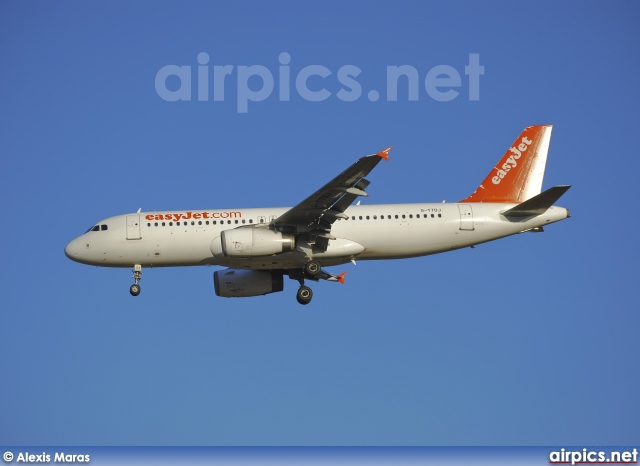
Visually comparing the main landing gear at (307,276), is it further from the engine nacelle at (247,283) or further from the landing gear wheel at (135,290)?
the landing gear wheel at (135,290)

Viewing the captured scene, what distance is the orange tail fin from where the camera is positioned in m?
55.6

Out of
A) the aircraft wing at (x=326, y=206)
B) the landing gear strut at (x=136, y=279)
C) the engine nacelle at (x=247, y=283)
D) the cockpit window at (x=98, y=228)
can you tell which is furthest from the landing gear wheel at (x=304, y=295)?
the cockpit window at (x=98, y=228)

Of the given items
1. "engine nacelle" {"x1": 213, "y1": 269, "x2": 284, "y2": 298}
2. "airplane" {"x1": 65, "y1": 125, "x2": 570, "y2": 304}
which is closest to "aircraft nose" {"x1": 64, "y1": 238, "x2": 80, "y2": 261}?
"airplane" {"x1": 65, "y1": 125, "x2": 570, "y2": 304}

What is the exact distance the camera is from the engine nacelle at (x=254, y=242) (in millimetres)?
50719

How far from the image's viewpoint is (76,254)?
54.1m

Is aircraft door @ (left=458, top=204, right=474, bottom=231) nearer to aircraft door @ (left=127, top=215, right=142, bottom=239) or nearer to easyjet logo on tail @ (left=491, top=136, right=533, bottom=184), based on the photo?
easyjet logo on tail @ (left=491, top=136, right=533, bottom=184)

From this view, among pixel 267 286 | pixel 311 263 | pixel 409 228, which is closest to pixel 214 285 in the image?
pixel 267 286

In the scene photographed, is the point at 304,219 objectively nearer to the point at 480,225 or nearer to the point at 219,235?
the point at 219,235

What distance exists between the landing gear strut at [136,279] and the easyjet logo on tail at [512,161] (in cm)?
1588

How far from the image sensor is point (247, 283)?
5628cm

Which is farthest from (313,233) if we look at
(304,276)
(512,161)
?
(512,161)

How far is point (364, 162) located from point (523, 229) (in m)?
9.97

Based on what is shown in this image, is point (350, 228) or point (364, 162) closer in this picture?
point (364, 162)

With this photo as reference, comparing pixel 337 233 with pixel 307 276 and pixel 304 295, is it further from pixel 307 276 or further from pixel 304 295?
pixel 304 295
